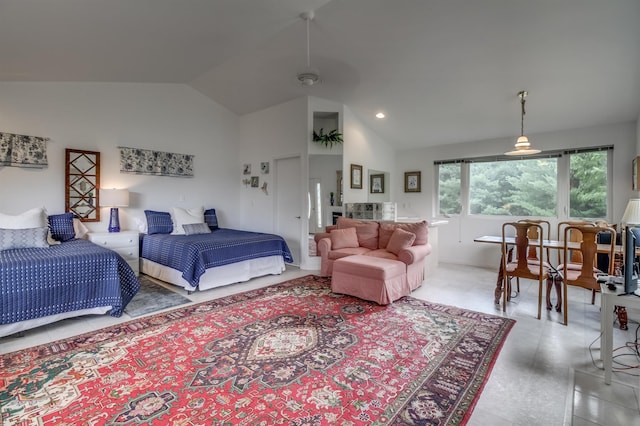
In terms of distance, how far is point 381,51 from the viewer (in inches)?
145

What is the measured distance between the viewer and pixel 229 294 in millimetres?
3859

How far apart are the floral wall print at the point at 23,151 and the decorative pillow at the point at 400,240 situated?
15.9 ft

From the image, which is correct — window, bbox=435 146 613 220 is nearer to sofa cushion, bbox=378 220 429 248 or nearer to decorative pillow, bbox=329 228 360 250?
Answer: sofa cushion, bbox=378 220 429 248

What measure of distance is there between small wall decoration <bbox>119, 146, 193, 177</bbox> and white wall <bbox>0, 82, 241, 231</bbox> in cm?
10

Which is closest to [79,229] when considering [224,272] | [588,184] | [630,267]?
[224,272]

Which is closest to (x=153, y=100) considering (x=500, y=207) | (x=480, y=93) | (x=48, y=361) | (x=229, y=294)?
(x=229, y=294)

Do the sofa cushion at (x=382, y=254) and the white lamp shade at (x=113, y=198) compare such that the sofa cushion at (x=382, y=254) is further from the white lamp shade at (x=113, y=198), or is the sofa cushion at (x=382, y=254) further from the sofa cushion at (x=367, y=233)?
the white lamp shade at (x=113, y=198)

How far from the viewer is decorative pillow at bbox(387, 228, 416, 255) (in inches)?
158

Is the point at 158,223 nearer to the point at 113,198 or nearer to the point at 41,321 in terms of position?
the point at 113,198

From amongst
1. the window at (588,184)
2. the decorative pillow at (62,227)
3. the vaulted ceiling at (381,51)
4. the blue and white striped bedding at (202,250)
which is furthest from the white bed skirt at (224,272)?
the window at (588,184)

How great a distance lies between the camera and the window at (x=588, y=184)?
4.52 m

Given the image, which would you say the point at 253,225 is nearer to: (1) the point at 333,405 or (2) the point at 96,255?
(2) the point at 96,255

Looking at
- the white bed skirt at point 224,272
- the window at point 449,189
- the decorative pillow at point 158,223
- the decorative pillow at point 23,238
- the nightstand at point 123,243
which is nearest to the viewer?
the decorative pillow at point 23,238

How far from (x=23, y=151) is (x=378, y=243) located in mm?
4967
